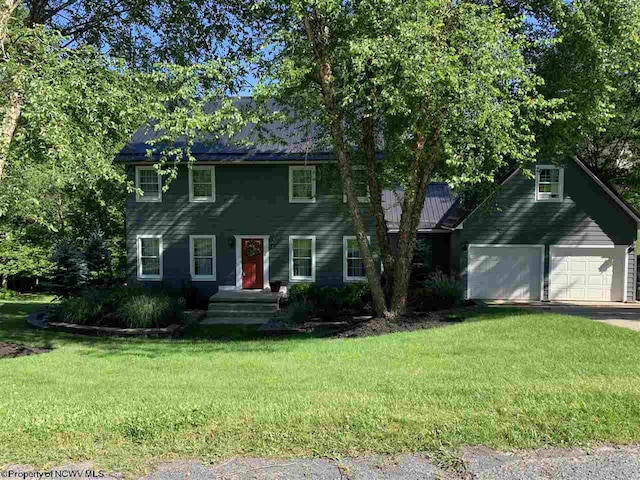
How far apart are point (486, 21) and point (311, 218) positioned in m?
11.0

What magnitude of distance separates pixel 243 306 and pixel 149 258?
14.7 ft

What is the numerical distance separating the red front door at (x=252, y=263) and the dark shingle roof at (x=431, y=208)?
549cm

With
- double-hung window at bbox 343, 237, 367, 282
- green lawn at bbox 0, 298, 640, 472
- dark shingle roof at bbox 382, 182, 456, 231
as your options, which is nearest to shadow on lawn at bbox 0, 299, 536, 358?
green lawn at bbox 0, 298, 640, 472

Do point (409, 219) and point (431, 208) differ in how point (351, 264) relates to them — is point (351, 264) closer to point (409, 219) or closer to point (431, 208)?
point (431, 208)

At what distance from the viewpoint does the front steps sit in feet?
53.4

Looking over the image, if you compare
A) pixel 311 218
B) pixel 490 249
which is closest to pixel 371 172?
pixel 311 218

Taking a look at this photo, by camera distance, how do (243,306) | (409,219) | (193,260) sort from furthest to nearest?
(193,260)
(243,306)
(409,219)

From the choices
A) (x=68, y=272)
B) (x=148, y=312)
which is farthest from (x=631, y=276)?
(x=68, y=272)

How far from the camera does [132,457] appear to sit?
3.61m

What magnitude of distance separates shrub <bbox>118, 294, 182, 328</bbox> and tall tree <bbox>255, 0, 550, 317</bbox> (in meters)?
5.79

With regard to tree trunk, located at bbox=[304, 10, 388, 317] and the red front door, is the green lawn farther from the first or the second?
the red front door

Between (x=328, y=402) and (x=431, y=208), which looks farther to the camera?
(x=431, y=208)

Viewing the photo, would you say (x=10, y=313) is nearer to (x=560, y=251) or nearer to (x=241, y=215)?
(x=241, y=215)

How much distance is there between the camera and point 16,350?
969 centimetres
